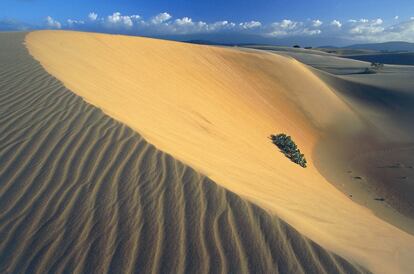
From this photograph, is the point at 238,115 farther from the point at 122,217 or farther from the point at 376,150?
the point at 122,217

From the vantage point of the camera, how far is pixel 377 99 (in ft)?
76.6

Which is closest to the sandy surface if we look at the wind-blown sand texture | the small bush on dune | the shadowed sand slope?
the wind-blown sand texture

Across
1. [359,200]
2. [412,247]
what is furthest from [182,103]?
[412,247]

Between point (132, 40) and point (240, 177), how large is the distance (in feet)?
50.3

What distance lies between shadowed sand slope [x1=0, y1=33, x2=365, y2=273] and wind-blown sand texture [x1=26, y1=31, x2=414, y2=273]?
0.36m

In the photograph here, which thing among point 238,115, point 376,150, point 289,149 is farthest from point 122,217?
point 376,150

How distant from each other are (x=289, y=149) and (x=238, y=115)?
2574 mm

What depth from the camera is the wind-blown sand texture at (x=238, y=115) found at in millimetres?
4473

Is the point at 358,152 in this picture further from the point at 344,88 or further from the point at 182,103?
the point at 344,88

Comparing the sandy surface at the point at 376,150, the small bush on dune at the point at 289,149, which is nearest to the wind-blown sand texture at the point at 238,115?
the small bush on dune at the point at 289,149

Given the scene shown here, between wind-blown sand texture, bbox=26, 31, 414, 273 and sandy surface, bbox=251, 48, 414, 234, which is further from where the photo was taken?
sandy surface, bbox=251, 48, 414, 234

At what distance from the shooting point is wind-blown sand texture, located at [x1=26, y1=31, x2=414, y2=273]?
4.47 metres

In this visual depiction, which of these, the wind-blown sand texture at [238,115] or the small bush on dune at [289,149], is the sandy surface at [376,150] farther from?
the small bush on dune at [289,149]

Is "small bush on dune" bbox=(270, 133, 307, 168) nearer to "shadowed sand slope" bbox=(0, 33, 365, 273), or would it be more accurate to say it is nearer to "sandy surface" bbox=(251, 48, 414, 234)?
"sandy surface" bbox=(251, 48, 414, 234)
